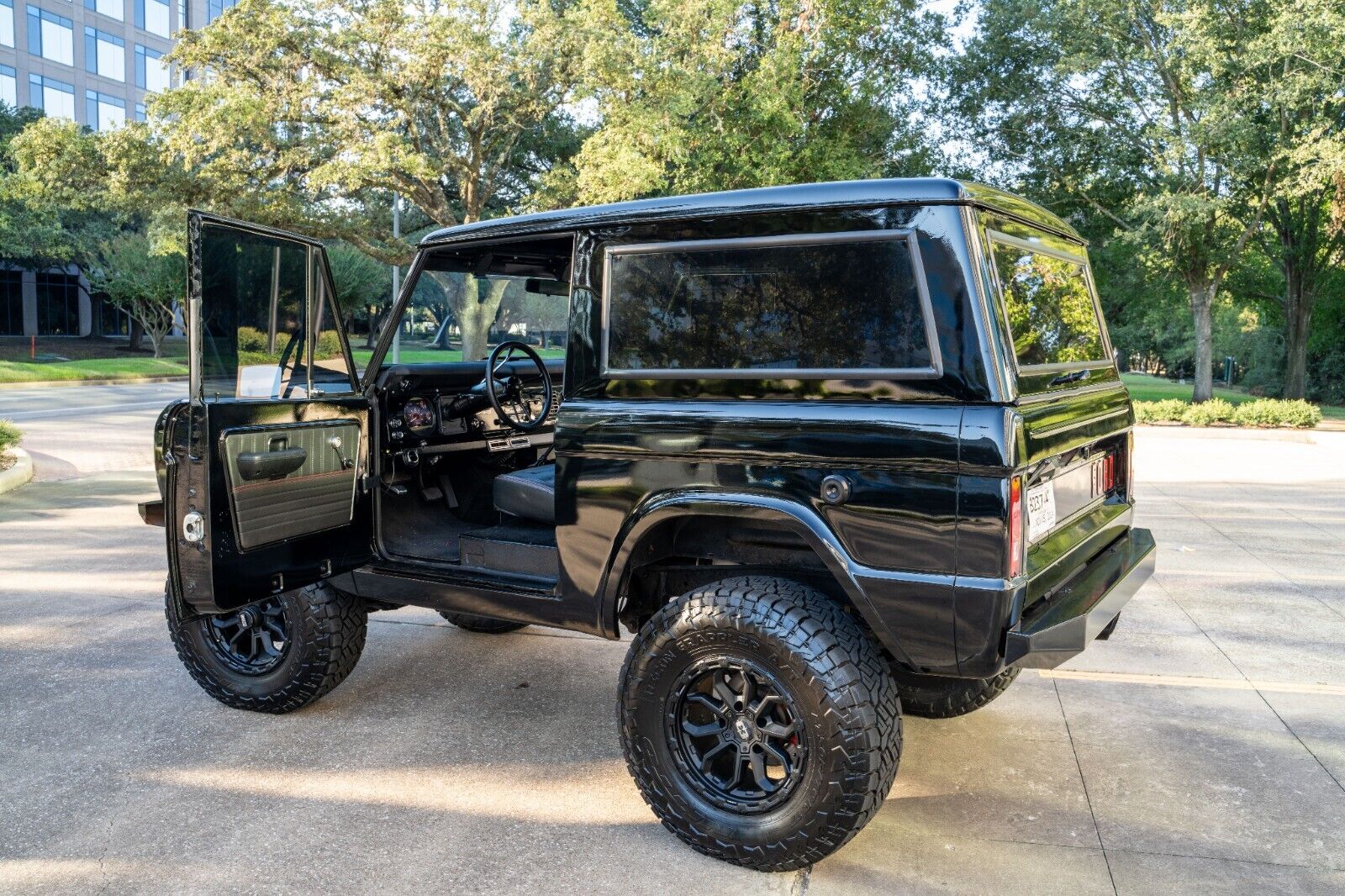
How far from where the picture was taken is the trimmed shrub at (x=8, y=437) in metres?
10.8

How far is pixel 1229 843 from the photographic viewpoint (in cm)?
318

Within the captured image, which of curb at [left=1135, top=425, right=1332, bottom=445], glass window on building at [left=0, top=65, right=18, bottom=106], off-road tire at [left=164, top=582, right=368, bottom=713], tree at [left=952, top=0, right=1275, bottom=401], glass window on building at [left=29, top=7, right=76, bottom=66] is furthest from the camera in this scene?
glass window on building at [left=29, top=7, right=76, bottom=66]

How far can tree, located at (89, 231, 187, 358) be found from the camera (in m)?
33.5

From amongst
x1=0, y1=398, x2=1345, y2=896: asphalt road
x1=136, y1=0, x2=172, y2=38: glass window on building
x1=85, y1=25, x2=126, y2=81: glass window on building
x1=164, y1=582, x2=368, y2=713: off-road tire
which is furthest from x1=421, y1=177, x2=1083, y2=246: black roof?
x1=136, y1=0, x2=172, y2=38: glass window on building

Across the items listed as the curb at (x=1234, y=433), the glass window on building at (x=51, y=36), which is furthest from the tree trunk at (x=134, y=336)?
the curb at (x=1234, y=433)

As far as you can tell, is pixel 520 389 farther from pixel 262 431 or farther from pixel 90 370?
pixel 90 370

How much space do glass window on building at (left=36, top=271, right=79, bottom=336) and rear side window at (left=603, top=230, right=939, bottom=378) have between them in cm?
4943

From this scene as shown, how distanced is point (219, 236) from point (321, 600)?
1.43 metres

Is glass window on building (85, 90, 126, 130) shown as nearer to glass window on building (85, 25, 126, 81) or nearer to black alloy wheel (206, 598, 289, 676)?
glass window on building (85, 25, 126, 81)

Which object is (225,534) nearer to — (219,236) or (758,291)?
(219,236)

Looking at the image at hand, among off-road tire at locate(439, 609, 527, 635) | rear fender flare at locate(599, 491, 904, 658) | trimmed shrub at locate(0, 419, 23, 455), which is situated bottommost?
off-road tire at locate(439, 609, 527, 635)

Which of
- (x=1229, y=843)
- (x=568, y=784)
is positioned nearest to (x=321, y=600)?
(x=568, y=784)

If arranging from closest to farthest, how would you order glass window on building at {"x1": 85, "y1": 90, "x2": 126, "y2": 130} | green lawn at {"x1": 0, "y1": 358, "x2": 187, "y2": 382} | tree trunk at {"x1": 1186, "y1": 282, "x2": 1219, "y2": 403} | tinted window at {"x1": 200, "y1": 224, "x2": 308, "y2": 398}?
tinted window at {"x1": 200, "y1": 224, "x2": 308, "y2": 398}, tree trunk at {"x1": 1186, "y1": 282, "x2": 1219, "y2": 403}, green lawn at {"x1": 0, "y1": 358, "x2": 187, "y2": 382}, glass window on building at {"x1": 85, "y1": 90, "x2": 126, "y2": 130}

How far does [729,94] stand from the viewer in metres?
19.6
